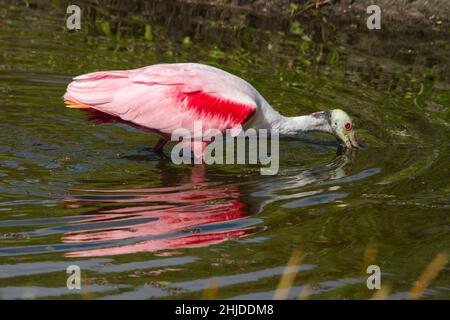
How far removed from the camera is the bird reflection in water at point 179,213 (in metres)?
6.62

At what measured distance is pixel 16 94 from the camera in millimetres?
10180

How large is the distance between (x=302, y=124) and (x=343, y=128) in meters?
0.39

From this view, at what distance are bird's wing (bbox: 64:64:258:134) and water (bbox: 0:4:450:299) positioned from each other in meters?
0.40

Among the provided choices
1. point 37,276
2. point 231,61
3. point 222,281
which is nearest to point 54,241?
point 37,276

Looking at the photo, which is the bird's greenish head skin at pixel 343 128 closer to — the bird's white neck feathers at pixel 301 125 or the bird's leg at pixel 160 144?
the bird's white neck feathers at pixel 301 125

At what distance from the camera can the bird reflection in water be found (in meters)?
6.62

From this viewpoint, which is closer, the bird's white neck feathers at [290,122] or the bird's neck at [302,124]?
Result: the bird's white neck feathers at [290,122]

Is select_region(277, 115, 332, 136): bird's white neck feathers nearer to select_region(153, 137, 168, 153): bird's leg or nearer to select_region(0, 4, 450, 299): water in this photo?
select_region(0, 4, 450, 299): water

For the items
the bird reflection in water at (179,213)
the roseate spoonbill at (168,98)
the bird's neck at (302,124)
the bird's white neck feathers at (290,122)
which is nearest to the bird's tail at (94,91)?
the roseate spoonbill at (168,98)

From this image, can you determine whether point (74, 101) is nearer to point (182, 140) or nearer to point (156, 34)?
point (182, 140)

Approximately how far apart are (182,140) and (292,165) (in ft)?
3.43

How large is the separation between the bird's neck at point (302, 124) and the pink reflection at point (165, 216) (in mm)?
1332

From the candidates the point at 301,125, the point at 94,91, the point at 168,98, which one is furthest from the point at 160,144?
the point at 301,125

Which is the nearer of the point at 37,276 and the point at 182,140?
the point at 37,276
